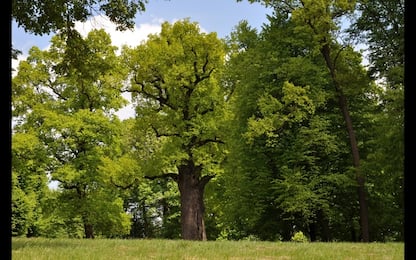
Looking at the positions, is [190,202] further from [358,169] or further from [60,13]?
[60,13]

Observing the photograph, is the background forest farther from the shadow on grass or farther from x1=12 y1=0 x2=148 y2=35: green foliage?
x1=12 y1=0 x2=148 y2=35: green foliage

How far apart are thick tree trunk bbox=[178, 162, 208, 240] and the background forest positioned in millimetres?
78

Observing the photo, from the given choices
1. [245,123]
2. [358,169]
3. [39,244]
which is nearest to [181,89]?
[245,123]

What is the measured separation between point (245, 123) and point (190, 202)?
18.6ft

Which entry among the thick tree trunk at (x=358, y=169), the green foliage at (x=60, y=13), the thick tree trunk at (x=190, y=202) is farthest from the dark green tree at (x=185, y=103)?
the green foliage at (x=60, y=13)

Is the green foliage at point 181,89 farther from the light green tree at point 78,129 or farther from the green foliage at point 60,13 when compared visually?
the green foliage at point 60,13

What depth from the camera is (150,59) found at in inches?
1109

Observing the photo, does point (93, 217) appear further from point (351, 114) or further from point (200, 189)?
point (351, 114)

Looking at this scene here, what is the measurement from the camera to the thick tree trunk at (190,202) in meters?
27.4

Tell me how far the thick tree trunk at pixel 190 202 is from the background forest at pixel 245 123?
8 centimetres

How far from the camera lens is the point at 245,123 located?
26781 millimetres

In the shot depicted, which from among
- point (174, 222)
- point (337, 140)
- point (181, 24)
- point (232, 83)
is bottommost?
point (174, 222)
